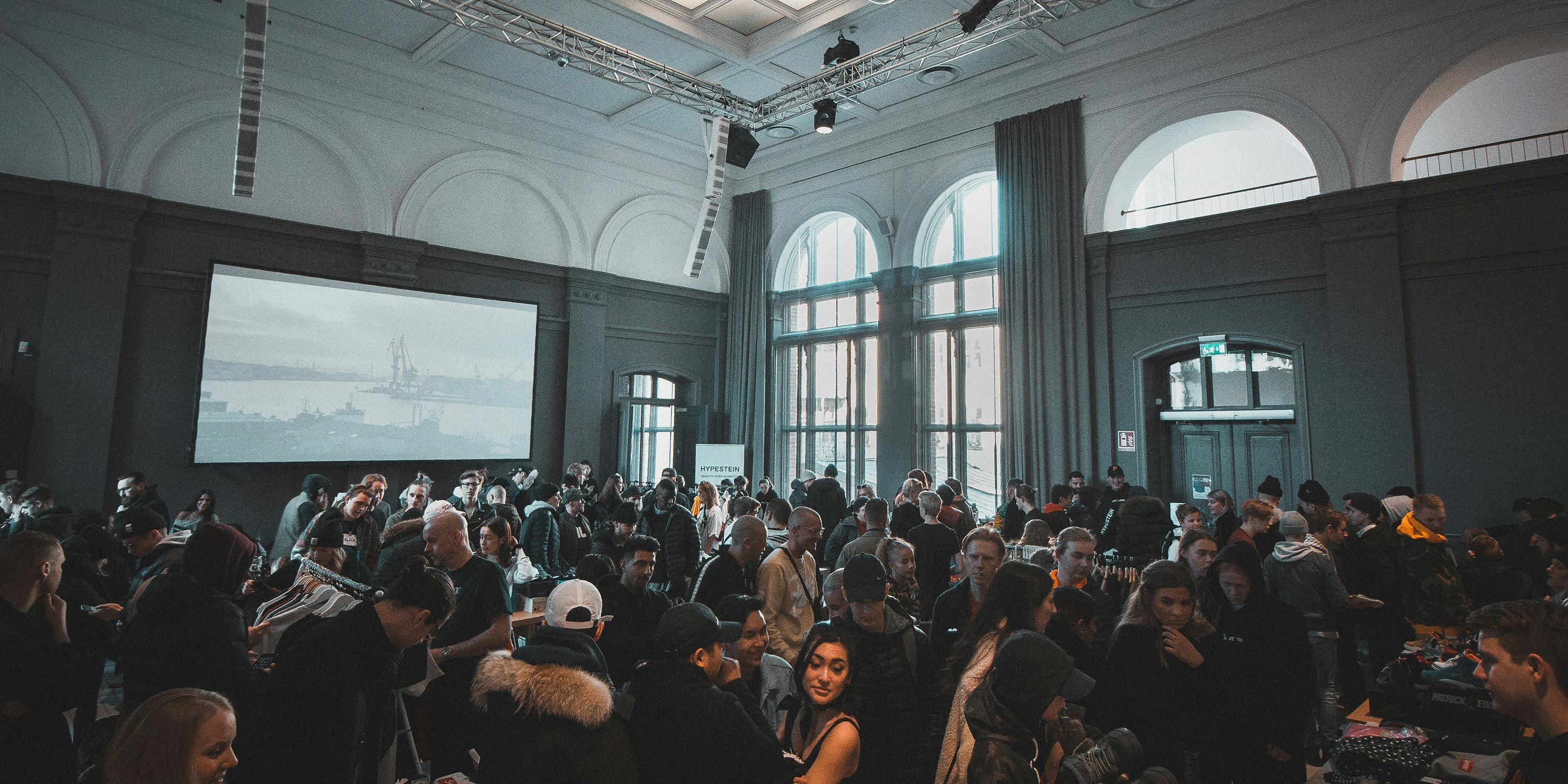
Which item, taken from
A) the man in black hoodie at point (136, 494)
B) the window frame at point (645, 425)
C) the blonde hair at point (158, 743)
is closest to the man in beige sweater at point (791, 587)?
the blonde hair at point (158, 743)

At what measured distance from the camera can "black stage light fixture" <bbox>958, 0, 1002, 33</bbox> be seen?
7.11m

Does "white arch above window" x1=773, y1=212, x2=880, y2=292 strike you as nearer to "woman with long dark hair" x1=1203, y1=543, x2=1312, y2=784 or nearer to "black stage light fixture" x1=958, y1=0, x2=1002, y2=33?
"black stage light fixture" x1=958, y1=0, x2=1002, y2=33

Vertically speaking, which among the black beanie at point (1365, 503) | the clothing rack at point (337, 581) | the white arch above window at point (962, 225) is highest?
the white arch above window at point (962, 225)

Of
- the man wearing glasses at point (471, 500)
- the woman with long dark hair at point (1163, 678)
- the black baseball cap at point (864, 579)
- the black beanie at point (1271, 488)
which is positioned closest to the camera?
the black baseball cap at point (864, 579)

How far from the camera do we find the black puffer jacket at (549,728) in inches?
67.9

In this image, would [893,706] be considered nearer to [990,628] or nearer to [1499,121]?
[990,628]

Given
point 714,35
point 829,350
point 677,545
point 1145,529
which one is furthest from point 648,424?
point 1145,529

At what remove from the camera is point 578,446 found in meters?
11.4

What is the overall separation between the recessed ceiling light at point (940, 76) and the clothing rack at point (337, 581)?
9018mm

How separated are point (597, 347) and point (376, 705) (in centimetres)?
972

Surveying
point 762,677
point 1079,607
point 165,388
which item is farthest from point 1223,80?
point 165,388

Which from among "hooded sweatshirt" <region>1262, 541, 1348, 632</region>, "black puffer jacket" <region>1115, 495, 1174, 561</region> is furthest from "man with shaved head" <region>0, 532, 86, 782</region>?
"black puffer jacket" <region>1115, 495, 1174, 561</region>

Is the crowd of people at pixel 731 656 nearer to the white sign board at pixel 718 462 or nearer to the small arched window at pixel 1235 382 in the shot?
the small arched window at pixel 1235 382

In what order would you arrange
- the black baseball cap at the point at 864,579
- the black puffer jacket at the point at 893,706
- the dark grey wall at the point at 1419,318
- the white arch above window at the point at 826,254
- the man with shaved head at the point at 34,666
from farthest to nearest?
the white arch above window at the point at 826,254 < the dark grey wall at the point at 1419,318 < the black baseball cap at the point at 864,579 < the black puffer jacket at the point at 893,706 < the man with shaved head at the point at 34,666
